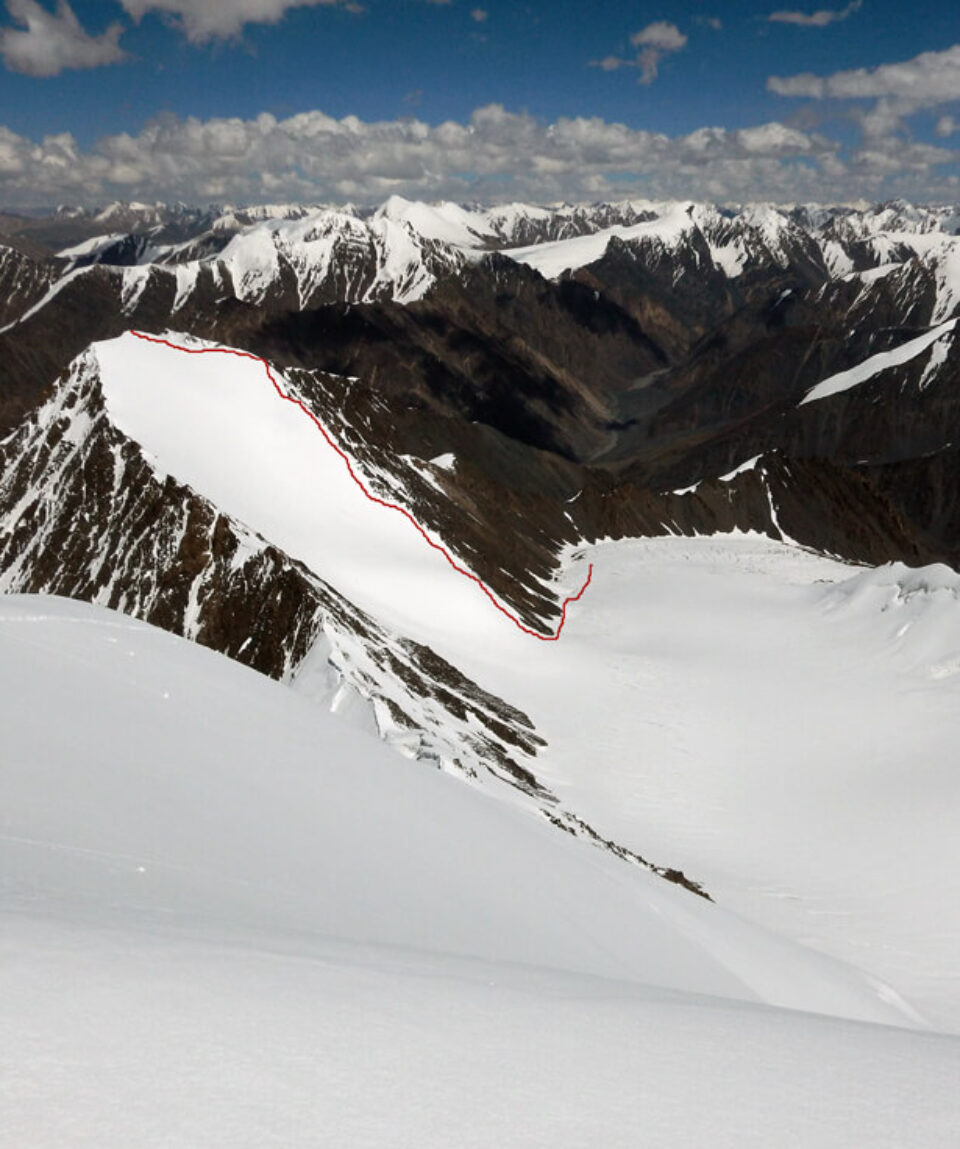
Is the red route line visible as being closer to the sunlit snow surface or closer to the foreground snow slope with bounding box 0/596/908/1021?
the sunlit snow surface

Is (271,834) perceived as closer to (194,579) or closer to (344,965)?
(344,965)

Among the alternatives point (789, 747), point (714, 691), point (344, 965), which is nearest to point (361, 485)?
point (714, 691)

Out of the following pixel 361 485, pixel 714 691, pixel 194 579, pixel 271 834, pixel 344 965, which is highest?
pixel 361 485

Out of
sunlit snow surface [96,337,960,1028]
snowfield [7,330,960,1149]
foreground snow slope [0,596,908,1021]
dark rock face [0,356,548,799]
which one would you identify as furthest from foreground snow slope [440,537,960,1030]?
foreground snow slope [0,596,908,1021]

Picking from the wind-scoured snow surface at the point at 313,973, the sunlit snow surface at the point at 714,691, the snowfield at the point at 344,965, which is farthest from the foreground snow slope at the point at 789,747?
the wind-scoured snow surface at the point at 313,973

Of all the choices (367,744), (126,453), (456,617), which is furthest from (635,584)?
(367,744)

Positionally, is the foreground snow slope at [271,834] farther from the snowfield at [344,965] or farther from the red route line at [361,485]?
the red route line at [361,485]
